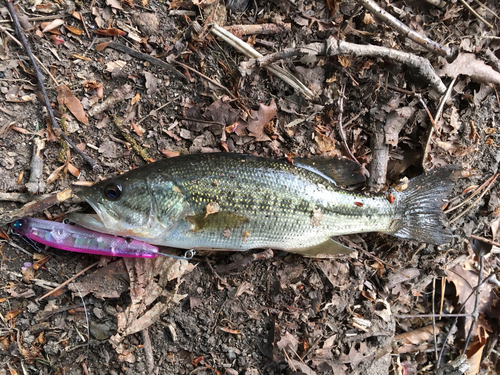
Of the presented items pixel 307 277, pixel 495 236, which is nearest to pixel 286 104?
pixel 307 277

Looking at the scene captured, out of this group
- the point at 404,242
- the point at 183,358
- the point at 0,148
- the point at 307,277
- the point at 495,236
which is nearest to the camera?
the point at 0,148

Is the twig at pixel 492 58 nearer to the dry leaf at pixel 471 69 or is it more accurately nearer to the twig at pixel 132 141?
the dry leaf at pixel 471 69

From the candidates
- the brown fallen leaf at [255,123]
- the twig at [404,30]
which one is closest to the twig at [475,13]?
the twig at [404,30]

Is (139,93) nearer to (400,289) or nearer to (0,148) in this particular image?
(0,148)

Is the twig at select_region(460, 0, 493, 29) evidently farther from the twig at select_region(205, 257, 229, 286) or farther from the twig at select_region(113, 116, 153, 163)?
the twig at select_region(205, 257, 229, 286)

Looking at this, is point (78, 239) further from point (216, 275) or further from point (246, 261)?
point (246, 261)
